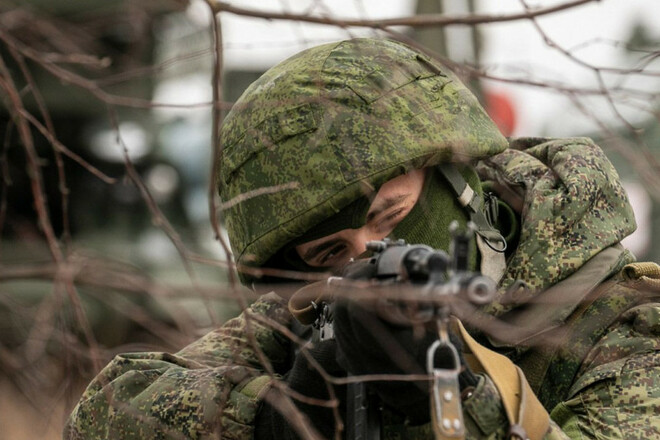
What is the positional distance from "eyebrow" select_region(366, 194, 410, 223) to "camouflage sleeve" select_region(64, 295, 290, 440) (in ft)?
1.46

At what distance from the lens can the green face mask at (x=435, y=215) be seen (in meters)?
3.12

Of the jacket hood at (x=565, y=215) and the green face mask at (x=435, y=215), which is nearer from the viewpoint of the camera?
the jacket hood at (x=565, y=215)

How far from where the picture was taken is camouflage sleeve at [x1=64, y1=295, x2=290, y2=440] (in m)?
3.24

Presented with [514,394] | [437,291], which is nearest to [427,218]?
[514,394]

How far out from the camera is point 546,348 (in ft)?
9.81

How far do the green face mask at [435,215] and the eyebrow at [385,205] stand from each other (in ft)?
0.16

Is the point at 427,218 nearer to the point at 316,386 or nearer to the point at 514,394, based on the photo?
the point at 316,386

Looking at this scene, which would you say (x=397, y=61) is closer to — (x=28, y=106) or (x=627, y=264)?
(x=627, y=264)

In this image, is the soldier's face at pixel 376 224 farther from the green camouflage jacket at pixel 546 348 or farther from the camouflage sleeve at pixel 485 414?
the camouflage sleeve at pixel 485 414

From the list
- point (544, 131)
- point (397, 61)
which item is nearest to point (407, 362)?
point (397, 61)

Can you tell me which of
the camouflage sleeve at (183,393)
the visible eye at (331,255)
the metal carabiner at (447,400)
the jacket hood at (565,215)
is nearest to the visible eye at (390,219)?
the visible eye at (331,255)

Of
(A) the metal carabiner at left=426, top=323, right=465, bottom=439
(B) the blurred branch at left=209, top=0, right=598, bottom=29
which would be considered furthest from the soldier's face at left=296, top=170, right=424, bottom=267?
(A) the metal carabiner at left=426, top=323, right=465, bottom=439

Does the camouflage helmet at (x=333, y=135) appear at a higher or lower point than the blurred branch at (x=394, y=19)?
lower

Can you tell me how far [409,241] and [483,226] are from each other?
24 centimetres
